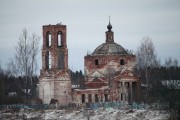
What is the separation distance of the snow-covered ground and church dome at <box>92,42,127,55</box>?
1109cm

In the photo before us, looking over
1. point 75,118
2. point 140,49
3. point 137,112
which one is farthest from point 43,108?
point 140,49

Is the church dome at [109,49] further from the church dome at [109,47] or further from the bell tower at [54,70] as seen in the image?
the bell tower at [54,70]

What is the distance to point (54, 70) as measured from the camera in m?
42.2

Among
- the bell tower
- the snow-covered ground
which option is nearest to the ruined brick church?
the bell tower

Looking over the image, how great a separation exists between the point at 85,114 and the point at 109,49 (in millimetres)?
13573

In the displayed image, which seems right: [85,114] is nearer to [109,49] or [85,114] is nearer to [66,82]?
[66,82]

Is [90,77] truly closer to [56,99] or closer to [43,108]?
[56,99]

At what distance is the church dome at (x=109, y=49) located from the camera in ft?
149

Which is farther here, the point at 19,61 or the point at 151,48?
the point at 151,48

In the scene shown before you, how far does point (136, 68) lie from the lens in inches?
1951

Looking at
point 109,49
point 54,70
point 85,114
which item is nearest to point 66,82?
point 54,70

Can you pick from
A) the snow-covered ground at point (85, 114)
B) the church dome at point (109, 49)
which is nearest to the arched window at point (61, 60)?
the church dome at point (109, 49)

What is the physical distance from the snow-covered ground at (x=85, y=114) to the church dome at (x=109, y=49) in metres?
11.1

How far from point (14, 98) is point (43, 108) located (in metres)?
6.71
